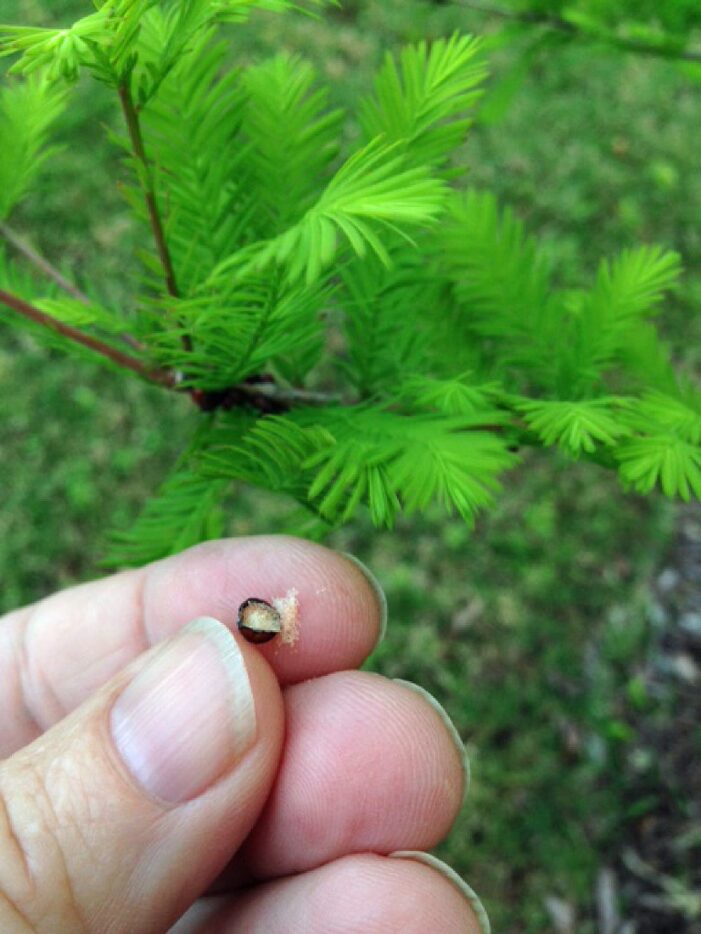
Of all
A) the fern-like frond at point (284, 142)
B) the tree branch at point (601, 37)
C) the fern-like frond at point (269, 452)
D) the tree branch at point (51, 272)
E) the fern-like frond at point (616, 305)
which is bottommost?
the fern-like frond at point (269, 452)

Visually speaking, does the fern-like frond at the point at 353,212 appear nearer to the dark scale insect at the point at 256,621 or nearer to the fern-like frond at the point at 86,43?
the fern-like frond at the point at 86,43

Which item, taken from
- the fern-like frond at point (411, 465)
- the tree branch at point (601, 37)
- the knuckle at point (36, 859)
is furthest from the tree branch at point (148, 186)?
the tree branch at point (601, 37)

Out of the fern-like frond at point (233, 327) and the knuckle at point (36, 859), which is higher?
the fern-like frond at point (233, 327)

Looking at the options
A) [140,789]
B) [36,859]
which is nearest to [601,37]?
[140,789]

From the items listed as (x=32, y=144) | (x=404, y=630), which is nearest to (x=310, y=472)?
(x=32, y=144)

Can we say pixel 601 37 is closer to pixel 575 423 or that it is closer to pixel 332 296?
pixel 332 296

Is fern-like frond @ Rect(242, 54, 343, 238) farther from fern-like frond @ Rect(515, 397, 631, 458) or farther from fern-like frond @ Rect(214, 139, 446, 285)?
fern-like frond @ Rect(515, 397, 631, 458)
